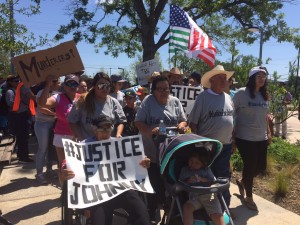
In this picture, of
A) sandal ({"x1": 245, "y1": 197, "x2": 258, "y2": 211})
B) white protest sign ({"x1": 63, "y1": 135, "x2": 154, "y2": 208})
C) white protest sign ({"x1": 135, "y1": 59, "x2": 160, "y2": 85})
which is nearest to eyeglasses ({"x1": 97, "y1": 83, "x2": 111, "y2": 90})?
white protest sign ({"x1": 63, "y1": 135, "x2": 154, "y2": 208})

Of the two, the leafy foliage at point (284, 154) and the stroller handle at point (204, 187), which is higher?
the stroller handle at point (204, 187)

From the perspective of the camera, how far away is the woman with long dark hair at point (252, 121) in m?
4.51

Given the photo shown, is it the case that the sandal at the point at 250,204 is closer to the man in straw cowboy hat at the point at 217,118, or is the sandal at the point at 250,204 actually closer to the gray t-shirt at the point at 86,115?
the man in straw cowboy hat at the point at 217,118

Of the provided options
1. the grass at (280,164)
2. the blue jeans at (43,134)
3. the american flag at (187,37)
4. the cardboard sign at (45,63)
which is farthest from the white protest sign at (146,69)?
the cardboard sign at (45,63)

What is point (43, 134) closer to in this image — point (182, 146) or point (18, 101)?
point (18, 101)

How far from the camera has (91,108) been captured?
3.85m

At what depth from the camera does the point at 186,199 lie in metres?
3.54

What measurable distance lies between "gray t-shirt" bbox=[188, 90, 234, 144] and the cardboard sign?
2.13 m

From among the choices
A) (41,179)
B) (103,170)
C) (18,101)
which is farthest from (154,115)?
(18,101)

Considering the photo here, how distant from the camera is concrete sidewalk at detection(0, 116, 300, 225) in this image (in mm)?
4359

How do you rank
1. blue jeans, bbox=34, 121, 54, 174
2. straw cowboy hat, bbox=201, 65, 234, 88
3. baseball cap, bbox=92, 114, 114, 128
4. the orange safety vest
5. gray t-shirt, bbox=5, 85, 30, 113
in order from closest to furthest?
baseball cap, bbox=92, 114, 114, 128 < straw cowboy hat, bbox=201, 65, 234, 88 < blue jeans, bbox=34, 121, 54, 174 < the orange safety vest < gray t-shirt, bbox=5, 85, 30, 113

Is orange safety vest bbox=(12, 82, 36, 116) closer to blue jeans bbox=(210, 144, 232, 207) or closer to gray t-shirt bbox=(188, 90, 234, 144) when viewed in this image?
gray t-shirt bbox=(188, 90, 234, 144)

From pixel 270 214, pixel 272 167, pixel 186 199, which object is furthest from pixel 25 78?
pixel 272 167

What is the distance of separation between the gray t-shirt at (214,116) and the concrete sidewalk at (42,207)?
116 centimetres
